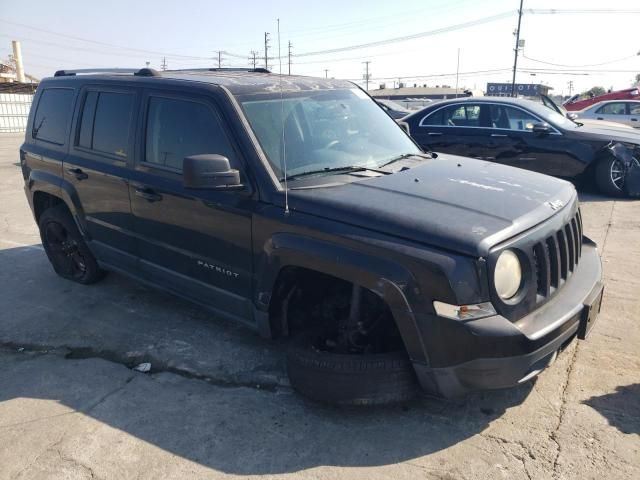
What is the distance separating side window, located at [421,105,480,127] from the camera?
940 centimetres

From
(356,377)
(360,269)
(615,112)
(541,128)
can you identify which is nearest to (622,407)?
(356,377)

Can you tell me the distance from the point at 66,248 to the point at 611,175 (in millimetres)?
7859

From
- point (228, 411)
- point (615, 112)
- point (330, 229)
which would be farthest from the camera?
point (615, 112)

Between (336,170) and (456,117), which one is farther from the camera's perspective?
(456,117)

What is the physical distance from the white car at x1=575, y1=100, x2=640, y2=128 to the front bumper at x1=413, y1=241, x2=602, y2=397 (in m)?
15.3

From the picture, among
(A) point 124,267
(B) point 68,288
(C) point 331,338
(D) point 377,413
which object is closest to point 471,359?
(D) point 377,413

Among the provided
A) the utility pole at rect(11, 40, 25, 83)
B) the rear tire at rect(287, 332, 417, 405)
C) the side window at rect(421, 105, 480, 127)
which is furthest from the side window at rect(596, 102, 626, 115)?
the utility pole at rect(11, 40, 25, 83)

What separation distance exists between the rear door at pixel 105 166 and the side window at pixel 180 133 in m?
0.24

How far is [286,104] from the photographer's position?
3.73 metres

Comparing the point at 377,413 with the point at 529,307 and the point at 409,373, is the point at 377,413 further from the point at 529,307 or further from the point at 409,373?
the point at 529,307

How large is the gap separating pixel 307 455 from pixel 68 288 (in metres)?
3.50

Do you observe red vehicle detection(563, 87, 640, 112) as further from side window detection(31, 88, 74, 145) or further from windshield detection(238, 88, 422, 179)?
side window detection(31, 88, 74, 145)

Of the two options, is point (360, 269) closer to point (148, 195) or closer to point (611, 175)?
point (148, 195)

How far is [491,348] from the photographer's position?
2615 mm
